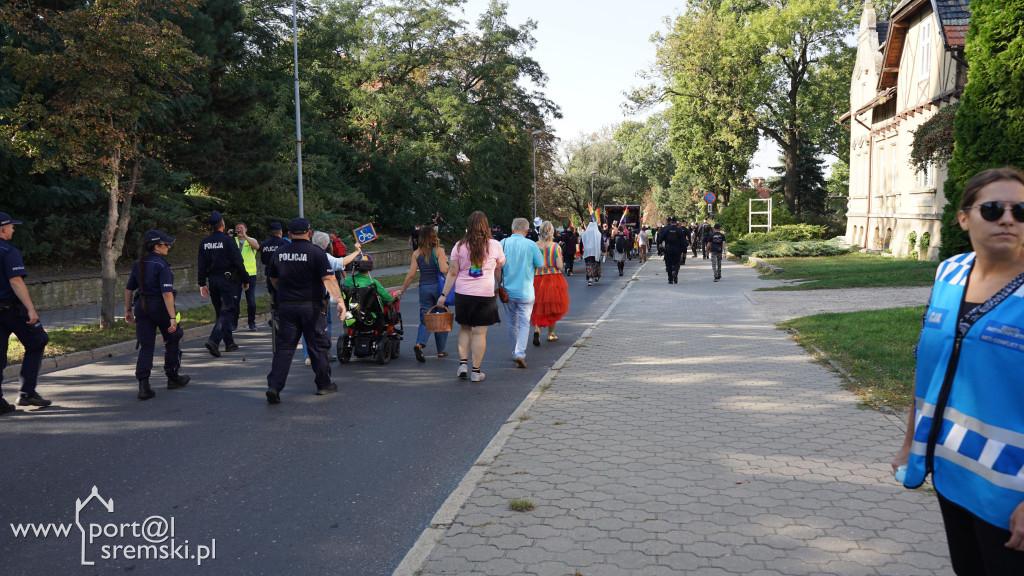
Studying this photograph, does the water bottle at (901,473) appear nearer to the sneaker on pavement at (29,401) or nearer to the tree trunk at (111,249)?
the sneaker on pavement at (29,401)

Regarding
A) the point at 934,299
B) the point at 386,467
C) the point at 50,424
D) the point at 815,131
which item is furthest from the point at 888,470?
the point at 815,131

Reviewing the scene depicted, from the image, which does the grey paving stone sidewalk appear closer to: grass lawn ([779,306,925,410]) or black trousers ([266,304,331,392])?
grass lawn ([779,306,925,410])

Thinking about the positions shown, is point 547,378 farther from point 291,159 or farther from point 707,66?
point 707,66

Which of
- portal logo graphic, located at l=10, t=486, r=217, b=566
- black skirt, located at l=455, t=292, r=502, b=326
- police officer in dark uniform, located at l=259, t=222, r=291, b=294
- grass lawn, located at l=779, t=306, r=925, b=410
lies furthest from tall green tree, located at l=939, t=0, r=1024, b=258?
portal logo graphic, located at l=10, t=486, r=217, b=566

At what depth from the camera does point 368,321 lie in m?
10.3

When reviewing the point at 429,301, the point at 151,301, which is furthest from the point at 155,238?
the point at 429,301

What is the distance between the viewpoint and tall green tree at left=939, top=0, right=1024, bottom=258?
13016 mm

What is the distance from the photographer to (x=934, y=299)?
8.50 ft

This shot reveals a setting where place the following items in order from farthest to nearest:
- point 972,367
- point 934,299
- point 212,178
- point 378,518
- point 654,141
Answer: point 654,141 < point 212,178 < point 378,518 < point 934,299 < point 972,367

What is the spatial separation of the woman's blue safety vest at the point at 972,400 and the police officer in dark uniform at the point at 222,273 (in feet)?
33.7

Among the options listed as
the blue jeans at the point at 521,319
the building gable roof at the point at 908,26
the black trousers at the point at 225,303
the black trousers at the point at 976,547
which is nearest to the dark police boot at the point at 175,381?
the black trousers at the point at 225,303

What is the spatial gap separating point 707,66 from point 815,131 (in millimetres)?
7328

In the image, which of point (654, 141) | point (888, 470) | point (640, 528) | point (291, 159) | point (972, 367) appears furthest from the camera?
point (654, 141)

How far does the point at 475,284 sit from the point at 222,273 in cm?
474
